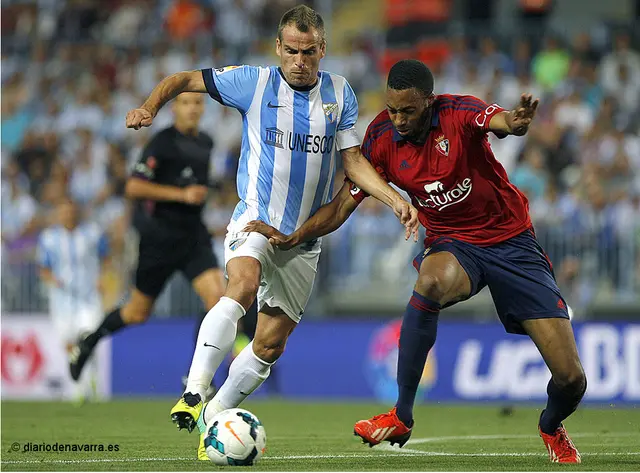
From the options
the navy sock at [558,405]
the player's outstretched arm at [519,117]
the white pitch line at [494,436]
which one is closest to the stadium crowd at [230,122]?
the white pitch line at [494,436]

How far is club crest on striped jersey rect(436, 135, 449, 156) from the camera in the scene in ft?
23.5

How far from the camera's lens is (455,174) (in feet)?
23.6

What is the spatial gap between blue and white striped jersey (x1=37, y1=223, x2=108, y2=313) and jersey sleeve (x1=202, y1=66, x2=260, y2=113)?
803 centimetres

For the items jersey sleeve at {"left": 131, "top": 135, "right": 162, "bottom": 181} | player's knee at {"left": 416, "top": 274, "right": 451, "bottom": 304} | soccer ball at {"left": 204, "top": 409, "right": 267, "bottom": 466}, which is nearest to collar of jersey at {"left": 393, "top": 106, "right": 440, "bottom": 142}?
player's knee at {"left": 416, "top": 274, "right": 451, "bottom": 304}

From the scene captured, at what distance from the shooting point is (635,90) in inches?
675

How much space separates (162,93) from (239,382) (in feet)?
6.18

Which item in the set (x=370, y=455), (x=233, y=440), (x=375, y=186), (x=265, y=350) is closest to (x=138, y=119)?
(x=375, y=186)

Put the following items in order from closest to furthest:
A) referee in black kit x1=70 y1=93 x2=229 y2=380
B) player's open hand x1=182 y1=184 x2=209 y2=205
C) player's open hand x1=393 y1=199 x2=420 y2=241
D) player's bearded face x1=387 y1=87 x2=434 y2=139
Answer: player's open hand x1=393 y1=199 x2=420 y2=241, player's bearded face x1=387 y1=87 x2=434 y2=139, player's open hand x1=182 y1=184 x2=209 y2=205, referee in black kit x1=70 y1=93 x2=229 y2=380

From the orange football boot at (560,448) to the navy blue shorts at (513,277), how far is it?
67 centimetres

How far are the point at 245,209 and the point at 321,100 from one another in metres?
0.86

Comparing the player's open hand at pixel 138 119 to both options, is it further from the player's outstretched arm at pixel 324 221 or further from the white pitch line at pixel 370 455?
the white pitch line at pixel 370 455

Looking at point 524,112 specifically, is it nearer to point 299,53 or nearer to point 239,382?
point 299,53

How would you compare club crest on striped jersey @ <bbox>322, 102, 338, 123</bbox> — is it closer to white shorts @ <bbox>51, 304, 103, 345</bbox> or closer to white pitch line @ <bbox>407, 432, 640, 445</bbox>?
white pitch line @ <bbox>407, 432, 640, 445</bbox>

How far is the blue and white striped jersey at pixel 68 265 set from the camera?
15.0 m
